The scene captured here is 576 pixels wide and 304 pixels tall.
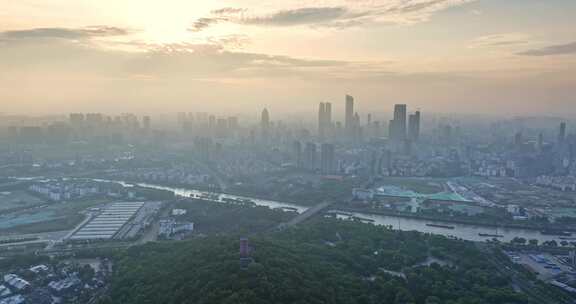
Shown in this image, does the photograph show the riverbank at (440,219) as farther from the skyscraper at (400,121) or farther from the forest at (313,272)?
the skyscraper at (400,121)

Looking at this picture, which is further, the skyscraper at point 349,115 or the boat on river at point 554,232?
the skyscraper at point 349,115

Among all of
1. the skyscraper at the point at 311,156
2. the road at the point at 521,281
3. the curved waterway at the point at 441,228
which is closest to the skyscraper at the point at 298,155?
the skyscraper at the point at 311,156

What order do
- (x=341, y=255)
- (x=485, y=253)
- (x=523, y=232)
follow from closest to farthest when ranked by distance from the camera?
(x=341, y=255), (x=485, y=253), (x=523, y=232)

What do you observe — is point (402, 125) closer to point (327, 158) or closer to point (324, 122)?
point (324, 122)

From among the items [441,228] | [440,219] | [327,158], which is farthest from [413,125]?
[441,228]

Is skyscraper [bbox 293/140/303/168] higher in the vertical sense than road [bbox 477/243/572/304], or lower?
higher

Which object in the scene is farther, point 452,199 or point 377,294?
point 452,199

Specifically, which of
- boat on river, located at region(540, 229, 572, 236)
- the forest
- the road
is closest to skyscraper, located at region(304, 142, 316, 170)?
the forest

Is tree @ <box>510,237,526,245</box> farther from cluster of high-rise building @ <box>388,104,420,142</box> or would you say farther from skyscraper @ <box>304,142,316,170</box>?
cluster of high-rise building @ <box>388,104,420,142</box>

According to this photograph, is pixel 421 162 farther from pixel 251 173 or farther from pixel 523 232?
pixel 523 232

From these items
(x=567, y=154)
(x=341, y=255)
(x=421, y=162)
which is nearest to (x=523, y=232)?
(x=341, y=255)

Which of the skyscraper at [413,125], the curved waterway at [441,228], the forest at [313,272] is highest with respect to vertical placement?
the skyscraper at [413,125]
